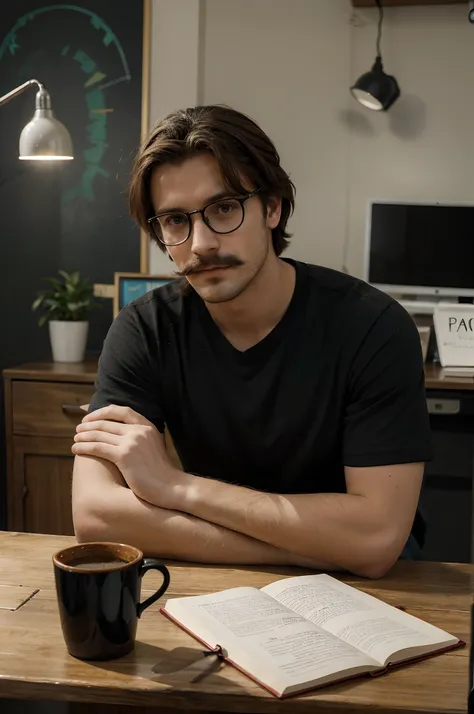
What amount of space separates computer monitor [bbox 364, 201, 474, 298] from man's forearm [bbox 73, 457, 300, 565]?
2.24m

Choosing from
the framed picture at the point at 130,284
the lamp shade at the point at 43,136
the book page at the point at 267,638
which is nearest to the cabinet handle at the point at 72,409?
the framed picture at the point at 130,284

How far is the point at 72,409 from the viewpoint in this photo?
3027 mm

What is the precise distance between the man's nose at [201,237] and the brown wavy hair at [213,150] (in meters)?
0.09

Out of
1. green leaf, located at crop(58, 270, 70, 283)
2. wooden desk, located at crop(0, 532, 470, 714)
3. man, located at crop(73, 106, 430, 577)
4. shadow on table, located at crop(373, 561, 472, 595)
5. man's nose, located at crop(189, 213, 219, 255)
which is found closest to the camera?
wooden desk, located at crop(0, 532, 470, 714)

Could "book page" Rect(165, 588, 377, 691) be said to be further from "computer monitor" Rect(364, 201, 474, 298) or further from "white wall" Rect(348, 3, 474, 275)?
"white wall" Rect(348, 3, 474, 275)

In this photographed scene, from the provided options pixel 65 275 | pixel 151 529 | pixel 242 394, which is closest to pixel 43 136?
pixel 65 275

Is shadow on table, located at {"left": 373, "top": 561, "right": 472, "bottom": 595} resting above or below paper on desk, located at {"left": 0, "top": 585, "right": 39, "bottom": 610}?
below

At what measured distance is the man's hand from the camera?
1.28 metres

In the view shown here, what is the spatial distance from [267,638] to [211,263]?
0.70 metres

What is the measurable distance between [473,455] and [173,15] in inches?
82.4

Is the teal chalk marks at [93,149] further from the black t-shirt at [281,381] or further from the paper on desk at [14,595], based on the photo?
the paper on desk at [14,595]

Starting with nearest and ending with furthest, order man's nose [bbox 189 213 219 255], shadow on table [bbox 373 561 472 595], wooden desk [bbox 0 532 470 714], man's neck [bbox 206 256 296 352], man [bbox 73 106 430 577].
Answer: wooden desk [bbox 0 532 470 714] < shadow on table [bbox 373 561 472 595] < man [bbox 73 106 430 577] < man's nose [bbox 189 213 219 255] < man's neck [bbox 206 256 296 352]

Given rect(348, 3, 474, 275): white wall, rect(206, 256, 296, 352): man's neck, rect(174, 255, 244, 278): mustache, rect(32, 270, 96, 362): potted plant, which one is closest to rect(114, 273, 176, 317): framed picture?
rect(32, 270, 96, 362): potted plant

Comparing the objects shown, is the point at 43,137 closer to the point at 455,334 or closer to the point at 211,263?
the point at 211,263
